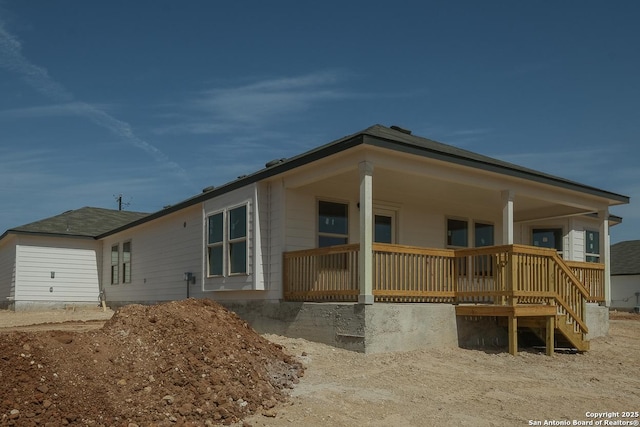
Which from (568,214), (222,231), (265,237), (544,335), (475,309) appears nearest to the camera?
(475,309)

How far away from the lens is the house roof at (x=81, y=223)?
1003 inches

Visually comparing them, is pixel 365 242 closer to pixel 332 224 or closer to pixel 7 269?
pixel 332 224

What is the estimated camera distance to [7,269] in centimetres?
2684

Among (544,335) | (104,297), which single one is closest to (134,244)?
(104,297)

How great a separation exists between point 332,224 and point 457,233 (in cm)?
433

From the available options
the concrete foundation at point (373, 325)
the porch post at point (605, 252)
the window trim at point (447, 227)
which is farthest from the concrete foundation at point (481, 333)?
the porch post at point (605, 252)

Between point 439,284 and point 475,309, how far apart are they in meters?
0.94

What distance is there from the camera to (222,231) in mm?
15086

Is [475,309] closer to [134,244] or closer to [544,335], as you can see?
[544,335]

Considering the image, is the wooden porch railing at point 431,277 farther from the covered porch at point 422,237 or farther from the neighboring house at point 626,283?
the neighboring house at point 626,283

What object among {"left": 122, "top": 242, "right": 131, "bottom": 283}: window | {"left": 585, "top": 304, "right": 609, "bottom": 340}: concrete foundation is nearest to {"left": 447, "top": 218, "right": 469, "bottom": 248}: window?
{"left": 585, "top": 304, "right": 609, "bottom": 340}: concrete foundation

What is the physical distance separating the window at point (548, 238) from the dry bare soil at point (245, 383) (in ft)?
30.7

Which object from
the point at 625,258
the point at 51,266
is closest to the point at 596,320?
the point at 51,266

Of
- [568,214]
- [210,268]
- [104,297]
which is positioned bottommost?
[104,297]
